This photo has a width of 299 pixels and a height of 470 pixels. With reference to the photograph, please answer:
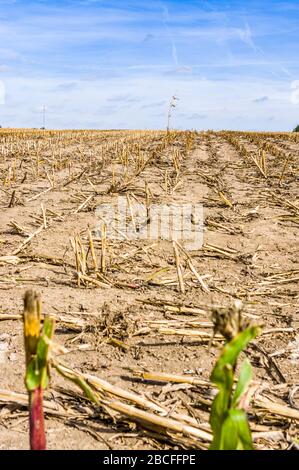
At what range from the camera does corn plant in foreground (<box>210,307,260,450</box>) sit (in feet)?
3.59

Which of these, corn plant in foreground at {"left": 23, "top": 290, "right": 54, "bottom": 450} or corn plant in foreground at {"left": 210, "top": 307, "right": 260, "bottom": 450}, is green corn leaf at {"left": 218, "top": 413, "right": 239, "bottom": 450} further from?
corn plant in foreground at {"left": 23, "top": 290, "right": 54, "bottom": 450}

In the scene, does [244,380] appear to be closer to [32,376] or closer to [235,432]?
[235,432]

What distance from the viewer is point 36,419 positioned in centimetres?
125

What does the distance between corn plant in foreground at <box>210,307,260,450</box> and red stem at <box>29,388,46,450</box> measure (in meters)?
0.39

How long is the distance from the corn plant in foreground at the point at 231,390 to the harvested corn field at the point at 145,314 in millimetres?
41

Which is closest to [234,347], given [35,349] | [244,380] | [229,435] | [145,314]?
[244,380]

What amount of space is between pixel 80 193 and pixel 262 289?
3.75 m

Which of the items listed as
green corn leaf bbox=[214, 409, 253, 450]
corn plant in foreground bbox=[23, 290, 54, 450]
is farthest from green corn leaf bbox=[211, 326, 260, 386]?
corn plant in foreground bbox=[23, 290, 54, 450]

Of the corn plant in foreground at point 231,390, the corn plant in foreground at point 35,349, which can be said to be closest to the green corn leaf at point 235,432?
the corn plant in foreground at point 231,390

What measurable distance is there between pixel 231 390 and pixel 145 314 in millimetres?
1890

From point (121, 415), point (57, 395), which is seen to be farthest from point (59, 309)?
point (121, 415)

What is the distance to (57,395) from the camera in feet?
6.98

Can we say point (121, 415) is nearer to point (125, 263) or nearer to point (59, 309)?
point (59, 309)

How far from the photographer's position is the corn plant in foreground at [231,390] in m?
1.09
